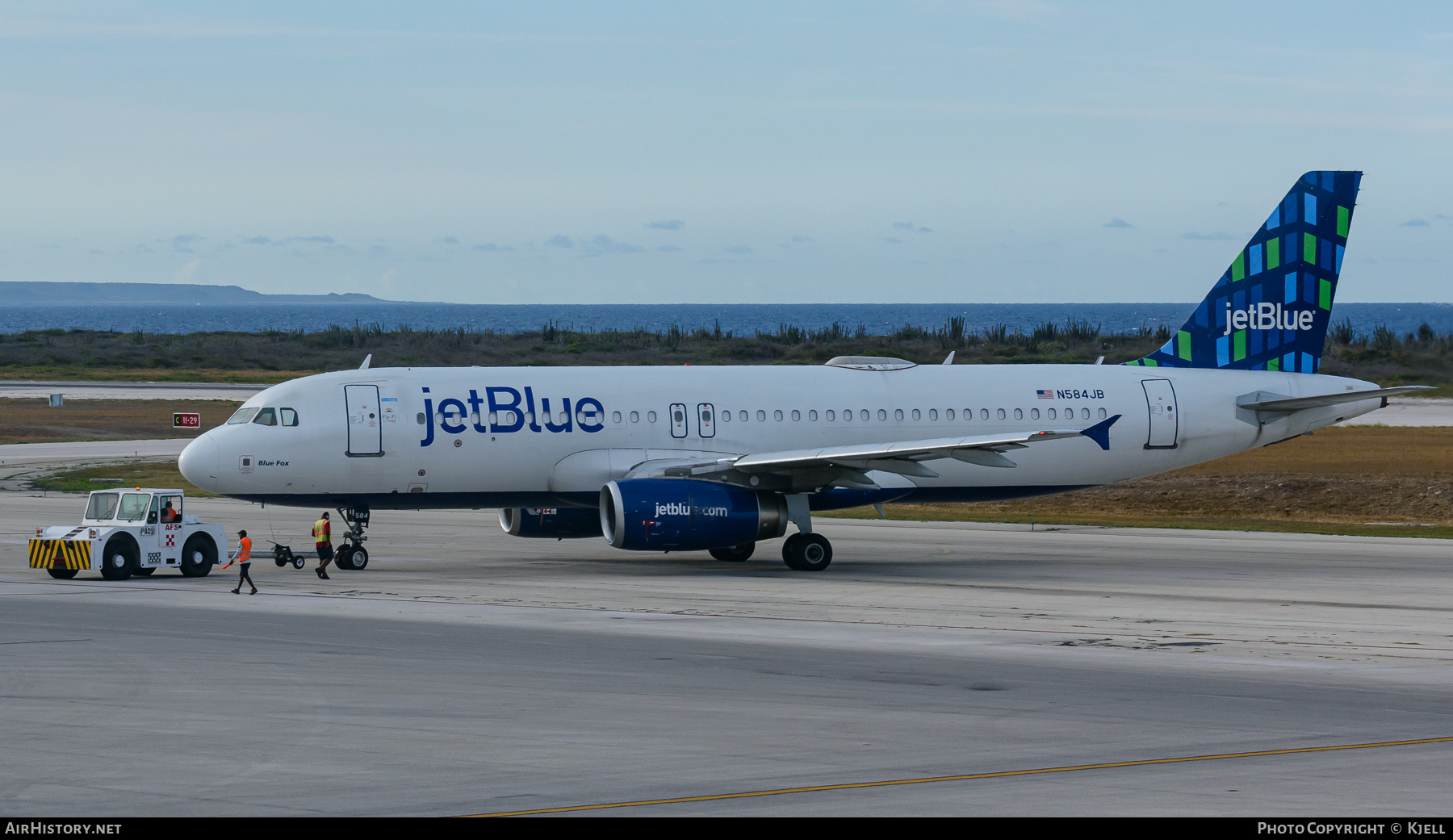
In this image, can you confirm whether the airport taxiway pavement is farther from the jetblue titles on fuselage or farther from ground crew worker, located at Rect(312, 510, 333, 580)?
the jetblue titles on fuselage

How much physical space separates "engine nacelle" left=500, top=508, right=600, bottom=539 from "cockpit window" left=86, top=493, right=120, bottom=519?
8.48 metres

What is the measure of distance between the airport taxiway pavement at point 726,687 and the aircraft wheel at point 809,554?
52cm

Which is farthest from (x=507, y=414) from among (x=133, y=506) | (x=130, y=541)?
(x=130, y=541)

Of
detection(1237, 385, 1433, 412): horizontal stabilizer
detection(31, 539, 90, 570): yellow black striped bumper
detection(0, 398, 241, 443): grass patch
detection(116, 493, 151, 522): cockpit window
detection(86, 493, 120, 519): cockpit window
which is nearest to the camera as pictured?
detection(31, 539, 90, 570): yellow black striped bumper

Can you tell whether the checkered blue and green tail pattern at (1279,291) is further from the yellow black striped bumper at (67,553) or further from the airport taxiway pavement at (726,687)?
the yellow black striped bumper at (67,553)

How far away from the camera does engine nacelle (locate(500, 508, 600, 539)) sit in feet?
122

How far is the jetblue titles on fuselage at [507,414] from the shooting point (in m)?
34.9

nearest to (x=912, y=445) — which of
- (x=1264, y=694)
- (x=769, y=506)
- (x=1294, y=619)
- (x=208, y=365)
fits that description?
(x=769, y=506)

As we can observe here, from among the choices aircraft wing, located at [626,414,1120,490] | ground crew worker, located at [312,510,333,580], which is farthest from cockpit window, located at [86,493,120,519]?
aircraft wing, located at [626,414,1120,490]

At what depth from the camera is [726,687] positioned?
65.1 ft

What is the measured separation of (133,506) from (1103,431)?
21.9m

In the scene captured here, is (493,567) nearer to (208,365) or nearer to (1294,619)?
(1294,619)

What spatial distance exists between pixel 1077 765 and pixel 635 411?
71.8ft

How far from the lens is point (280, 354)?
142750mm
